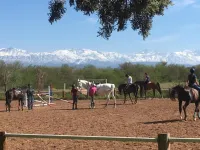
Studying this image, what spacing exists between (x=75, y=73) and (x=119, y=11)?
6211 centimetres

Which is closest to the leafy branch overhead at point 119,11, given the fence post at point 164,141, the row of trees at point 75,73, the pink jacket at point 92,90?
the fence post at point 164,141

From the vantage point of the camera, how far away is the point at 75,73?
70.6 m

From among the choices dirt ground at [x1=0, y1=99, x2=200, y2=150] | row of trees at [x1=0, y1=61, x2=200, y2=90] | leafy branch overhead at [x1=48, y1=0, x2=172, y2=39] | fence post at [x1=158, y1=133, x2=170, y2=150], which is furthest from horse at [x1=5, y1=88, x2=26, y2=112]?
row of trees at [x1=0, y1=61, x2=200, y2=90]

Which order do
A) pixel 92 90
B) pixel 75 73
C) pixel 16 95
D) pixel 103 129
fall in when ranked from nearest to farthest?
pixel 103 129 < pixel 92 90 < pixel 16 95 < pixel 75 73

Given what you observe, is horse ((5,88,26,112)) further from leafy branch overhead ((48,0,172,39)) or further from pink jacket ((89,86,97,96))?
leafy branch overhead ((48,0,172,39))

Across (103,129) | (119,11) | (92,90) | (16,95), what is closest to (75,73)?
(16,95)

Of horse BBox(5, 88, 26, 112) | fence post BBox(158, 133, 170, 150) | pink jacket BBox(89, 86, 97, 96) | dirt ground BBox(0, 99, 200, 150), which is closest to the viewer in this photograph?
fence post BBox(158, 133, 170, 150)

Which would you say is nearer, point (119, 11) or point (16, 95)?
point (119, 11)

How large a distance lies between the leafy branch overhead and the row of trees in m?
49.4

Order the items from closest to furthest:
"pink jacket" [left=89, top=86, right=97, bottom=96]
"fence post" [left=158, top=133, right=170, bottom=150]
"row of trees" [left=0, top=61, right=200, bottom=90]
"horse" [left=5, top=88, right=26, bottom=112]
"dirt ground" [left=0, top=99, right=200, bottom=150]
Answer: "fence post" [left=158, top=133, right=170, bottom=150] → "dirt ground" [left=0, top=99, right=200, bottom=150] → "pink jacket" [left=89, top=86, right=97, bottom=96] → "horse" [left=5, top=88, right=26, bottom=112] → "row of trees" [left=0, top=61, right=200, bottom=90]

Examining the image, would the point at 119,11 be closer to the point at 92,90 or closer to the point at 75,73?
the point at 92,90

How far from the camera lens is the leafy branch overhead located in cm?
850

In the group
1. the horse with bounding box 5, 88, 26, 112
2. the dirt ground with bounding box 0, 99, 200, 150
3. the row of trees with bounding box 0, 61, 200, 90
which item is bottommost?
the dirt ground with bounding box 0, 99, 200, 150

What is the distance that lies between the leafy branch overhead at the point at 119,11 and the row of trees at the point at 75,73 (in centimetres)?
4939
